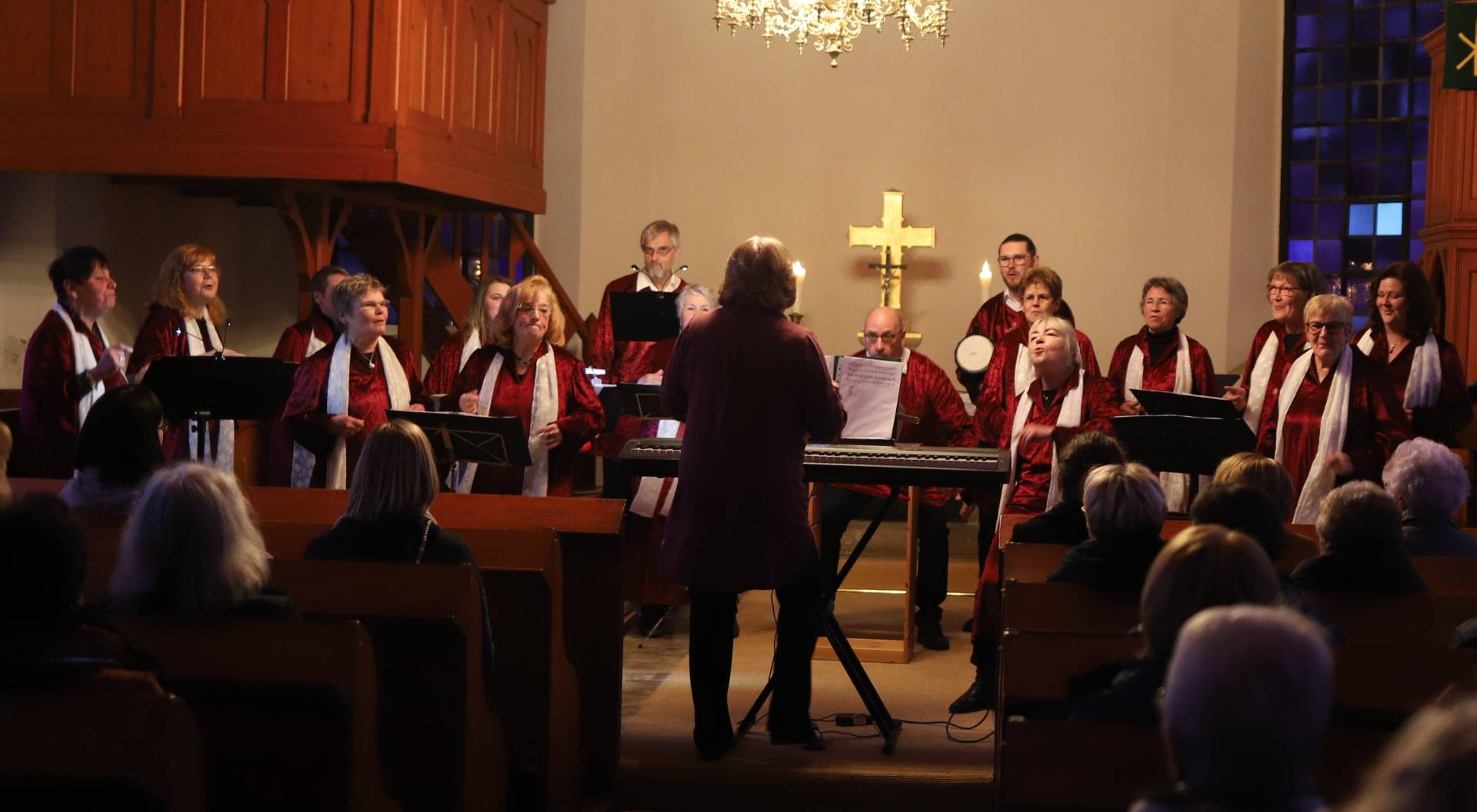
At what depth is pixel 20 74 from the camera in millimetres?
7828

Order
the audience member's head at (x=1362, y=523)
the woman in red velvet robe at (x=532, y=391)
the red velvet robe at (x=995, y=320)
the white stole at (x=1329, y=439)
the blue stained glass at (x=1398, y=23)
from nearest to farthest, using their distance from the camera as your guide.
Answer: the audience member's head at (x=1362, y=523) → the white stole at (x=1329, y=439) → the woman in red velvet robe at (x=532, y=391) → the red velvet robe at (x=995, y=320) → the blue stained glass at (x=1398, y=23)

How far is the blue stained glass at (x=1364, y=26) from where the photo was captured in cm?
1076

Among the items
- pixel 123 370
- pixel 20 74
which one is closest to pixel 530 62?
pixel 20 74

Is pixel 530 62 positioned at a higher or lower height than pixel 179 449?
higher

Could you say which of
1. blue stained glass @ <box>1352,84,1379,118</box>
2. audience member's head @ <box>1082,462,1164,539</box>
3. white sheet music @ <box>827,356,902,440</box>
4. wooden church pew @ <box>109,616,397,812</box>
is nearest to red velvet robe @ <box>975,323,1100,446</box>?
white sheet music @ <box>827,356,902,440</box>

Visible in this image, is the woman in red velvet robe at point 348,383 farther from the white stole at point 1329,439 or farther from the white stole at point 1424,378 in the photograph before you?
the white stole at point 1424,378

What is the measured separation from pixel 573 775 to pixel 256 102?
4674mm

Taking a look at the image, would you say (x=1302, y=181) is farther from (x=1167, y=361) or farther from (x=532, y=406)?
(x=532, y=406)

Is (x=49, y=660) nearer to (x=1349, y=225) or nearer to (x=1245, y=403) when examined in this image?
(x=1245, y=403)

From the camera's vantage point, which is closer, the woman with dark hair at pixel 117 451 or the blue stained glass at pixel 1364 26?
the woman with dark hair at pixel 117 451

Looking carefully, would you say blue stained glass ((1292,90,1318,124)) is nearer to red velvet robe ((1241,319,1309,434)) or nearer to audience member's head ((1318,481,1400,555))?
red velvet robe ((1241,319,1309,434))

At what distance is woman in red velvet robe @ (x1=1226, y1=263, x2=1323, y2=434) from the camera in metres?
7.07

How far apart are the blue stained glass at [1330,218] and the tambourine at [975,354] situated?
12.5 ft

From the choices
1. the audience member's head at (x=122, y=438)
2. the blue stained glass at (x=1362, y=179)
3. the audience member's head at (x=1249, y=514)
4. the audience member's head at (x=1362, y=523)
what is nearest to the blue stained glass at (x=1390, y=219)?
the blue stained glass at (x=1362, y=179)
